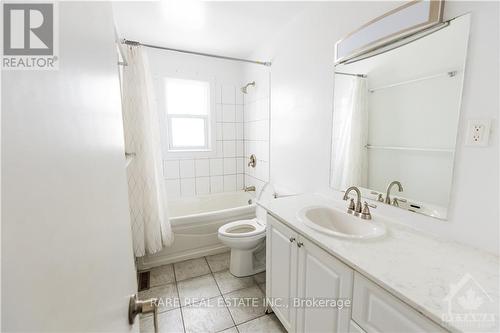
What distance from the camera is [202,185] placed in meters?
3.19

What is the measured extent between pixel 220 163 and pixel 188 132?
64cm

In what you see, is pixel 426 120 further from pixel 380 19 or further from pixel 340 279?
pixel 340 279

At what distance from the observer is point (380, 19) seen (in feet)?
4.18

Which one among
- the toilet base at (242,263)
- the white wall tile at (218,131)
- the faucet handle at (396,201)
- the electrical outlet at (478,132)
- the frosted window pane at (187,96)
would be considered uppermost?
the frosted window pane at (187,96)

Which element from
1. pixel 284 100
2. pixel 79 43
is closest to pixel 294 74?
pixel 284 100

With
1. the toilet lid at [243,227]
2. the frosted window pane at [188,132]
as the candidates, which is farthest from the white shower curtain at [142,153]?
the frosted window pane at [188,132]

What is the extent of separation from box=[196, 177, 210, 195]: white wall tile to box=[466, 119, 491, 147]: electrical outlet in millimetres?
2779

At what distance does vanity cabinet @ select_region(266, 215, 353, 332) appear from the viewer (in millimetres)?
1018

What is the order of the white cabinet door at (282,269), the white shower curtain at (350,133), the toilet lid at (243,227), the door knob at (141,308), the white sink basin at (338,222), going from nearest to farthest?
the door knob at (141,308) < the white sink basin at (338,222) < the white cabinet door at (282,269) < the white shower curtain at (350,133) < the toilet lid at (243,227)

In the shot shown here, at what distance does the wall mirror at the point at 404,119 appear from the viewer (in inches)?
41.3

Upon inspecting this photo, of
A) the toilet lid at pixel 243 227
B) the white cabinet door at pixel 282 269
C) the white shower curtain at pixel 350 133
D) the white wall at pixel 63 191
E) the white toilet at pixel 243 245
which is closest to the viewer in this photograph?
the white wall at pixel 63 191

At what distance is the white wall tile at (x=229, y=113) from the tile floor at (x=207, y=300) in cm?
194

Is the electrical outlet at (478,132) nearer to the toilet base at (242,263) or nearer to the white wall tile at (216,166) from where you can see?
the toilet base at (242,263)

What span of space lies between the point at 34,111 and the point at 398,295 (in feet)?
3.38
